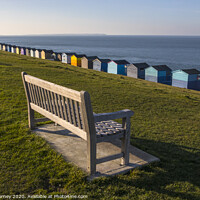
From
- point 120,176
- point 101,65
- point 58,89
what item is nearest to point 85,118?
point 58,89

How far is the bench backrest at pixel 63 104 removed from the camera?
12.1 feet

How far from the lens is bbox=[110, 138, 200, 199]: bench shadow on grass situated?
3694 millimetres

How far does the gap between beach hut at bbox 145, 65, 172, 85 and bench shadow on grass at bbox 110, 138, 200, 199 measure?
117 feet

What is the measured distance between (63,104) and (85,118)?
0.81 metres

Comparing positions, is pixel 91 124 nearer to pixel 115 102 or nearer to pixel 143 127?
pixel 143 127

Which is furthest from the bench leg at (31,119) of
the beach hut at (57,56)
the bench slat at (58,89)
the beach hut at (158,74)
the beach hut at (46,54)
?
the beach hut at (46,54)

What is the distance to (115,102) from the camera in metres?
9.49

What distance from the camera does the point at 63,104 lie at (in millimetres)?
4363

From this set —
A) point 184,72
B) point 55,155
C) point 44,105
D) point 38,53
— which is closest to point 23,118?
point 44,105

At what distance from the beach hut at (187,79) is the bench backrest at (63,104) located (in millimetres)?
34574

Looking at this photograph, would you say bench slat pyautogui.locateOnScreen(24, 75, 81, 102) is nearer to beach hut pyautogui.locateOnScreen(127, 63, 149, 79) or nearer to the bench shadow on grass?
the bench shadow on grass

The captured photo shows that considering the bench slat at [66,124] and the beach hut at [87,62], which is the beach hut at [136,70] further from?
the bench slat at [66,124]

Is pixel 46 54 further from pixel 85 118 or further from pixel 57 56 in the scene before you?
pixel 85 118

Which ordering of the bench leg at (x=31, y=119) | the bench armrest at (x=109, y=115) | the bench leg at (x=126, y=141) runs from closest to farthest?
the bench armrest at (x=109, y=115)
the bench leg at (x=126, y=141)
the bench leg at (x=31, y=119)
